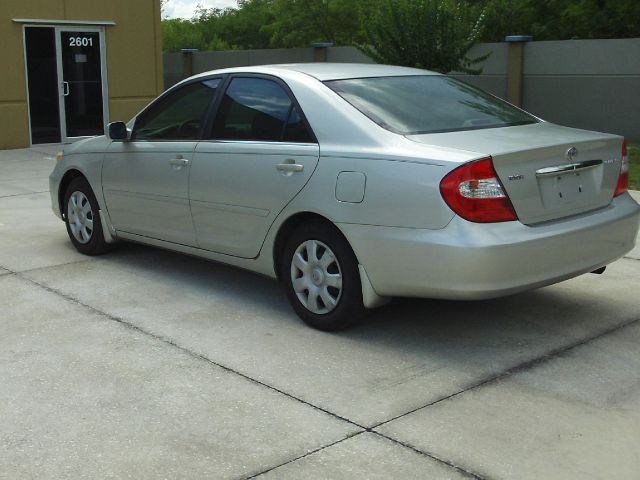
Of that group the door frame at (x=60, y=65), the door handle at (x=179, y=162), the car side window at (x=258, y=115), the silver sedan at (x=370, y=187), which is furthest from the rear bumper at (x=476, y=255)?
the door frame at (x=60, y=65)

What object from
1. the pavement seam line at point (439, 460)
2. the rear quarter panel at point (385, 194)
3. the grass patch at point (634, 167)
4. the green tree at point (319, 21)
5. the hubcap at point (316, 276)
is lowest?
the pavement seam line at point (439, 460)

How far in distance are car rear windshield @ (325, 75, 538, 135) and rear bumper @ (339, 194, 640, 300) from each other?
2.26 feet

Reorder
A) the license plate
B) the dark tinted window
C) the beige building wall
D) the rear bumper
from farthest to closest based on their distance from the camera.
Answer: the beige building wall < the dark tinted window < the license plate < the rear bumper

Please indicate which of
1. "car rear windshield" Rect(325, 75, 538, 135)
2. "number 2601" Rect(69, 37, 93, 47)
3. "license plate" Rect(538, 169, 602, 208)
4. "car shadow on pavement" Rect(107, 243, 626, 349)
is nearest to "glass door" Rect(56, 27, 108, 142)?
"number 2601" Rect(69, 37, 93, 47)

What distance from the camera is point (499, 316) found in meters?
5.66

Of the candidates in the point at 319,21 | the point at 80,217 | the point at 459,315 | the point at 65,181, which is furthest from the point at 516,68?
the point at 319,21

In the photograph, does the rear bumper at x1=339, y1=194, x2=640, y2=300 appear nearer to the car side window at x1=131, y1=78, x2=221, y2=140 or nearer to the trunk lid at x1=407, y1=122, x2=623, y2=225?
the trunk lid at x1=407, y1=122, x2=623, y2=225

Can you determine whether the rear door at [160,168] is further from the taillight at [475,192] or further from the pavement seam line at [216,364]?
the taillight at [475,192]

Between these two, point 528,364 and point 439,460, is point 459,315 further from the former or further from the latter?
point 439,460

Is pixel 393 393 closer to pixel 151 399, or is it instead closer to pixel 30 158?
pixel 151 399

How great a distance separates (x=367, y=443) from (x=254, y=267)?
85.4 inches

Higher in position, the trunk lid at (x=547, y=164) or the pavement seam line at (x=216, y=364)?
the trunk lid at (x=547, y=164)

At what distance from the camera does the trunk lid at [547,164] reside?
4.78 m

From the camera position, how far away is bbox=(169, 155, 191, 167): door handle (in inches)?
243
